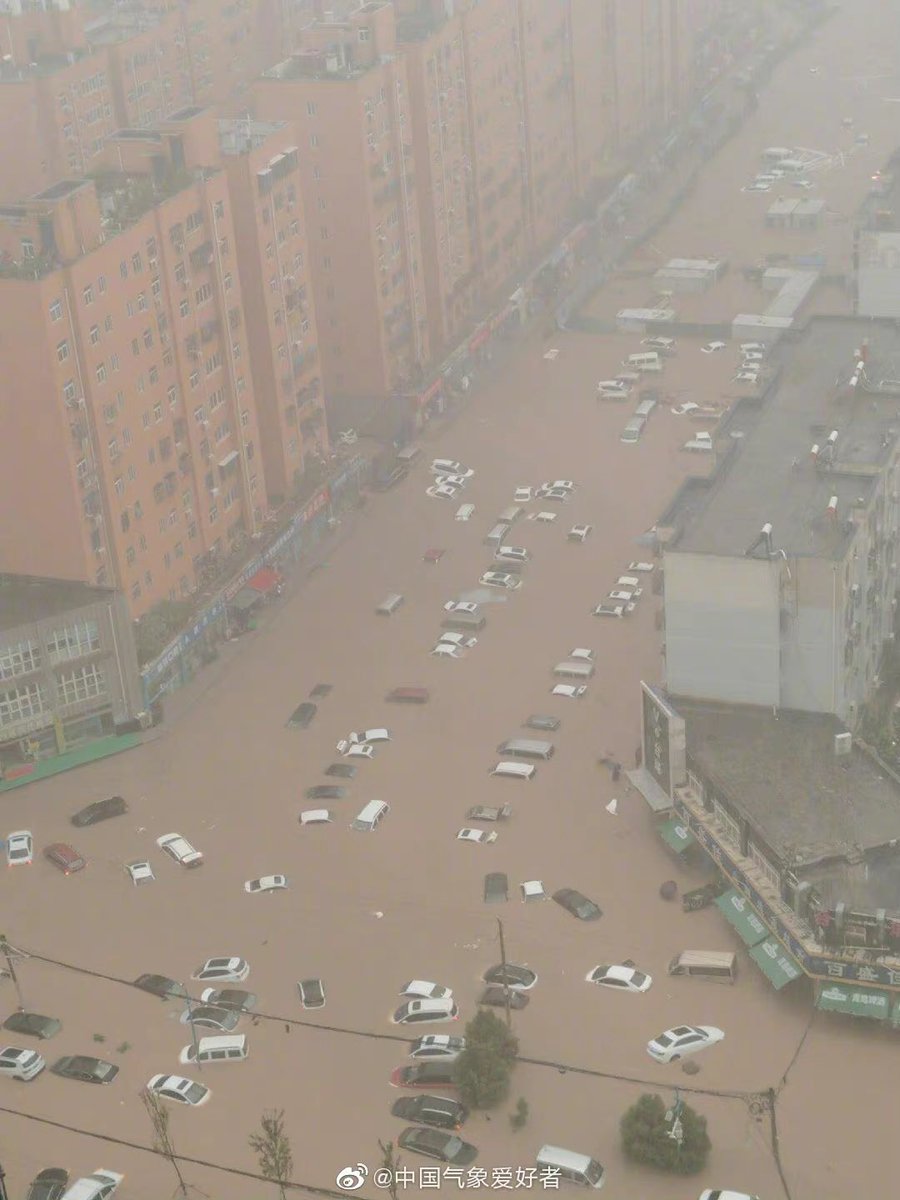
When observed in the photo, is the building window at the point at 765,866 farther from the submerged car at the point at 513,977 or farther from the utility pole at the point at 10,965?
the utility pole at the point at 10,965

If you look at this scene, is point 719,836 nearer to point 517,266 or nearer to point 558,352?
point 558,352

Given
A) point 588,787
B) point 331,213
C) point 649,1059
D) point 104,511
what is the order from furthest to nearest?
point 331,213 → point 104,511 → point 588,787 → point 649,1059

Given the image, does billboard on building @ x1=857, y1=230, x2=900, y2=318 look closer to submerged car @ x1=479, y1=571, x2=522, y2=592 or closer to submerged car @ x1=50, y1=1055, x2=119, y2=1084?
submerged car @ x1=479, y1=571, x2=522, y2=592

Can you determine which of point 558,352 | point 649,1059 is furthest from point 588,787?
point 558,352

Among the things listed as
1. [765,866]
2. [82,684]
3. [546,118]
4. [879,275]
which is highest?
[546,118]

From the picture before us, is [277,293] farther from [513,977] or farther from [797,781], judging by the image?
[513,977]

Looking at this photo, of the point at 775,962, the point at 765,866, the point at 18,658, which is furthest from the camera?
the point at 18,658

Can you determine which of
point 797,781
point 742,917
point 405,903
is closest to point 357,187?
point 405,903

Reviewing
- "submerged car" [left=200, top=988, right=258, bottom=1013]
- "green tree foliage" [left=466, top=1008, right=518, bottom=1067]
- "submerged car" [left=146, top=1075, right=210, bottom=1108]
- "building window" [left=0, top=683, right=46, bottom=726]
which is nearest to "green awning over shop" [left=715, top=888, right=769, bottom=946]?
"green tree foliage" [left=466, top=1008, right=518, bottom=1067]
